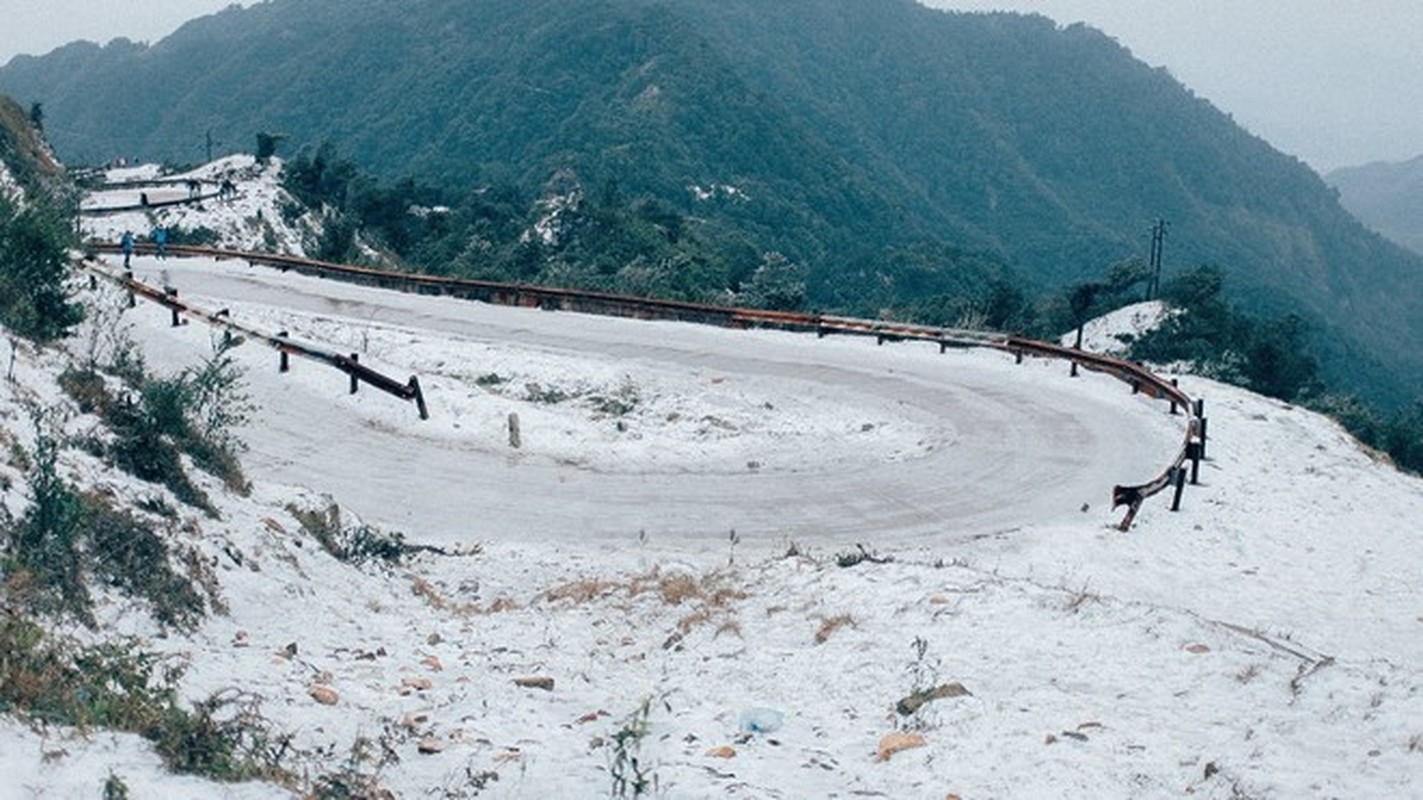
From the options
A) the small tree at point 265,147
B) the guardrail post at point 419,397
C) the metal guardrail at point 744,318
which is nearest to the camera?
the guardrail post at point 419,397

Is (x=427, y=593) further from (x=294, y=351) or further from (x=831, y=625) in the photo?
(x=294, y=351)

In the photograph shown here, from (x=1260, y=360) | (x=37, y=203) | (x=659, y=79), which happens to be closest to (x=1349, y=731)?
(x=37, y=203)

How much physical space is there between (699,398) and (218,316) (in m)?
12.2

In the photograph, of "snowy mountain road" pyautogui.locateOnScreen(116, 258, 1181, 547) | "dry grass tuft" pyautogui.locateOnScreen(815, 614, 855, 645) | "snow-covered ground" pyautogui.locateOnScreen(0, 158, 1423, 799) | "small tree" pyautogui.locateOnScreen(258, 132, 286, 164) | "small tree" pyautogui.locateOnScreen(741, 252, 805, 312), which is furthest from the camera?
"small tree" pyautogui.locateOnScreen(258, 132, 286, 164)

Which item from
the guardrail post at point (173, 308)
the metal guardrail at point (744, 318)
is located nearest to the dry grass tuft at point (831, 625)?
the metal guardrail at point (744, 318)

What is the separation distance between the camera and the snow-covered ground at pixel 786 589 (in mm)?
7605

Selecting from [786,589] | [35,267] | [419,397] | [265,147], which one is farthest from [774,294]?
[265,147]

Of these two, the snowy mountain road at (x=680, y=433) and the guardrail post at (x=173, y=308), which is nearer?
the snowy mountain road at (x=680, y=433)

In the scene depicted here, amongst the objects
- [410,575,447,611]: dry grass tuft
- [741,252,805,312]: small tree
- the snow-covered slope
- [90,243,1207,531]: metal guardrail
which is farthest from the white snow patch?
[410,575,447,611]: dry grass tuft

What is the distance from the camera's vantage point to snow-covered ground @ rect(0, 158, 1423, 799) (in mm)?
7605

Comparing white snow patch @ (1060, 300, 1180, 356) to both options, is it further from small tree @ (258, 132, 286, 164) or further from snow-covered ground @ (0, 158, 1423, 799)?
small tree @ (258, 132, 286, 164)

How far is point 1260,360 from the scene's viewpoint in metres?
56.4

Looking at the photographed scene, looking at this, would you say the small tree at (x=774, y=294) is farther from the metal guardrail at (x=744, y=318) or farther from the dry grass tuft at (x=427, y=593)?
the dry grass tuft at (x=427, y=593)

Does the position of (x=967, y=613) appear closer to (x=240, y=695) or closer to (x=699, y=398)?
(x=240, y=695)
